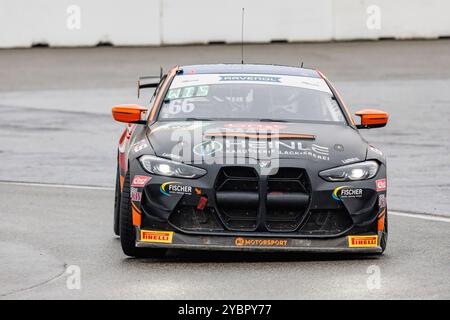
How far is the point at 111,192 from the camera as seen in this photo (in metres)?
15.1

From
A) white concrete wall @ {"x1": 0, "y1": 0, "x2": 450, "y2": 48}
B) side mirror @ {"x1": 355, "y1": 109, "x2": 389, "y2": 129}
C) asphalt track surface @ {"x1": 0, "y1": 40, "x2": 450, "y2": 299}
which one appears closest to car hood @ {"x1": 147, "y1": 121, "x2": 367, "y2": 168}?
side mirror @ {"x1": 355, "y1": 109, "x2": 389, "y2": 129}

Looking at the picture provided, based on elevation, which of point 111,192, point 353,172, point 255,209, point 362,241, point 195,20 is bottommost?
point 195,20

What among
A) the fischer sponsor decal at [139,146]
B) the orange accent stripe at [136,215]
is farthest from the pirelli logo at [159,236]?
the fischer sponsor decal at [139,146]

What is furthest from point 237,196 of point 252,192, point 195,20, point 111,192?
point 195,20

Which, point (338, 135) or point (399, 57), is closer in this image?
point (338, 135)

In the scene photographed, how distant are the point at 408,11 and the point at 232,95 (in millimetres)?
26513

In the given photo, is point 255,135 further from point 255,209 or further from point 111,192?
point 111,192

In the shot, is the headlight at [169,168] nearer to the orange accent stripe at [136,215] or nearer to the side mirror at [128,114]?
the orange accent stripe at [136,215]

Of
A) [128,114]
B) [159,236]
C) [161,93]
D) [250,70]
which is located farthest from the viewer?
[250,70]

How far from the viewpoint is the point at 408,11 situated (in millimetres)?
37594

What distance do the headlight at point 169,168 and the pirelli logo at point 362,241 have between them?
3.87 feet

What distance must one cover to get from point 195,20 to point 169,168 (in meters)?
27.0
